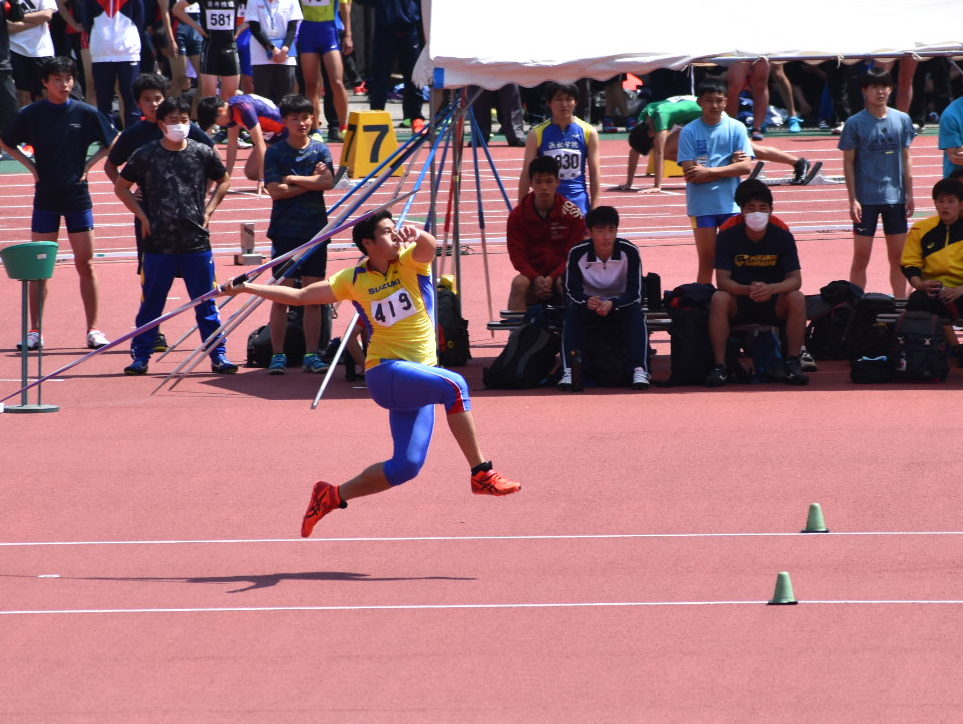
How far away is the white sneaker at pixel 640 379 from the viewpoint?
11.6 m

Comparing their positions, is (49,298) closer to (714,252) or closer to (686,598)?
(714,252)

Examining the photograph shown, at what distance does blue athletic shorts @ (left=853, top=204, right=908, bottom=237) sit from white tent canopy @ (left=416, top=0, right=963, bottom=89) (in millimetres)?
1637

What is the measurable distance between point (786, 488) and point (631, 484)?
32.4 inches

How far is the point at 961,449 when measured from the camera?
958cm

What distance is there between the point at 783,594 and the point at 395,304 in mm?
2204

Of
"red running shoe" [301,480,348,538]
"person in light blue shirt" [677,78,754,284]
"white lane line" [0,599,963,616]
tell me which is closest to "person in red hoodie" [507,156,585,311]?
"person in light blue shirt" [677,78,754,284]

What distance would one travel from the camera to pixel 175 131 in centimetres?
1213

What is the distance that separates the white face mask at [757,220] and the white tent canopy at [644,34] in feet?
3.65

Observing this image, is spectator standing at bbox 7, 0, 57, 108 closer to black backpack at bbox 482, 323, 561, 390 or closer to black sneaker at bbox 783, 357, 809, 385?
black backpack at bbox 482, 323, 561, 390

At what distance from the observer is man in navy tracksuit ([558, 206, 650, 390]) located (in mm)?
11602

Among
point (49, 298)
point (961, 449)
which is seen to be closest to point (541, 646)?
point (961, 449)

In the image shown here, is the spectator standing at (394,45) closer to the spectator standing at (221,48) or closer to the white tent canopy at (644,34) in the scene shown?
the spectator standing at (221,48)

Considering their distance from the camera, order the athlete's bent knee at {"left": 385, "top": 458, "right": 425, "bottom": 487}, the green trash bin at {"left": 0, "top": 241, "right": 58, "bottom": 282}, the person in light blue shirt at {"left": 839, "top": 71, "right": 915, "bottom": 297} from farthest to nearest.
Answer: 1. the person in light blue shirt at {"left": 839, "top": 71, "right": 915, "bottom": 297}
2. the green trash bin at {"left": 0, "top": 241, "right": 58, "bottom": 282}
3. the athlete's bent knee at {"left": 385, "top": 458, "right": 425, "bottom": 487}

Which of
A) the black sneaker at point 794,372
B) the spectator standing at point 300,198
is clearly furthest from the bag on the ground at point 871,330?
the spectator standing at point 300,198
